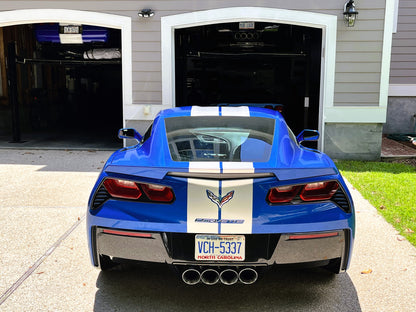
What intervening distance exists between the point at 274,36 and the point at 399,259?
29.2 ft

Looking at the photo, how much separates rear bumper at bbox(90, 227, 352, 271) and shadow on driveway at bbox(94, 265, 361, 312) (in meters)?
0.14

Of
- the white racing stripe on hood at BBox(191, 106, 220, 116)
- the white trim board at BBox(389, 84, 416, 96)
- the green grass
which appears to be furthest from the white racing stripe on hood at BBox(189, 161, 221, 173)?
the white trim board at BBox(389, 84, 416, 96)

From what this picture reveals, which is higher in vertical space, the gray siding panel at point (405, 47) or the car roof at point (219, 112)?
the gray siding panel at point (405, 47)

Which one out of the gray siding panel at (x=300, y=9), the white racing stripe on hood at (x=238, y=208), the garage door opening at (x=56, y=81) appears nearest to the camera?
the white racing stripe on hood at (x=238, y=208)

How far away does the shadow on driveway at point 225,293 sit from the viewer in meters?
2.97

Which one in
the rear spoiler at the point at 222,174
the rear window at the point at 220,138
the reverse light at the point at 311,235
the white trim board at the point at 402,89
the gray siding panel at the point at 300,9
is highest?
the gray siding panel at the point at 300,9

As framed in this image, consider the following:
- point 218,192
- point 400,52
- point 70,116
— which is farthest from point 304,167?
point 70,116

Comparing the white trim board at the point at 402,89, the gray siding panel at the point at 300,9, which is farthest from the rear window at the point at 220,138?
the white trim board at the point at 402,89

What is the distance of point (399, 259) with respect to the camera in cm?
381

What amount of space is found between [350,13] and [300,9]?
97cm

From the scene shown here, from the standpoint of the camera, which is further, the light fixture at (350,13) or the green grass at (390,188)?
the light fixture at (350,13)

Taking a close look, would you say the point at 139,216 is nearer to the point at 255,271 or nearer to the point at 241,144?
the point at 255,271

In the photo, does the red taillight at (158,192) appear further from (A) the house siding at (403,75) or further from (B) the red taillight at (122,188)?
(A) the house siding at (403,75)

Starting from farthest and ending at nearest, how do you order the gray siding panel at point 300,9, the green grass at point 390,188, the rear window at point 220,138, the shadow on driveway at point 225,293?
the gray siding panel at point 300,9 < the green grass at point 390,188 < the rear window at point 220,138 < the shadow on driveway at point 225,293
